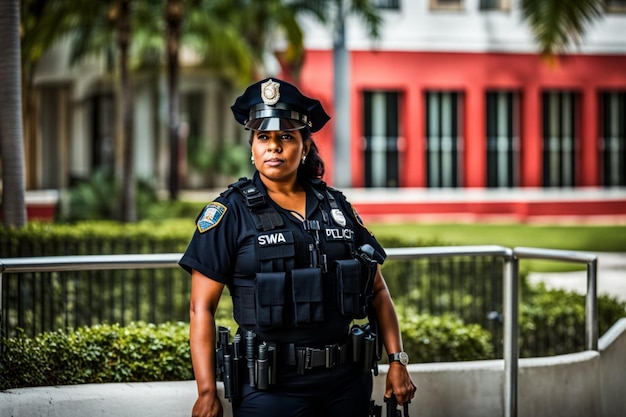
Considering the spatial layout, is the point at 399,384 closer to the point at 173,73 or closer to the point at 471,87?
the point at 173,73

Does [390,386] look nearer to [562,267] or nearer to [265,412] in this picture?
[265,412]

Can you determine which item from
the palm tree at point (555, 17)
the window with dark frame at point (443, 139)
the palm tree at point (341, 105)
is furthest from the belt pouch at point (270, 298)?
the window with dark frame at point (443, 139)

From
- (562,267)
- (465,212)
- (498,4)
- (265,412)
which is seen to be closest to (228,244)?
(265,412)

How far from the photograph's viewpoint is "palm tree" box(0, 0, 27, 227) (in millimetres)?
8078

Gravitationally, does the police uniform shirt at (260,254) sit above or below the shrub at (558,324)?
above

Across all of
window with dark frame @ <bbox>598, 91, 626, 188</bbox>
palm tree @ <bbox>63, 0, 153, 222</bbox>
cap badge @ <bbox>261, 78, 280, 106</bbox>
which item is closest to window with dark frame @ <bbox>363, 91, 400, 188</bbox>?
window with dark frame @ <bbox>598, 91, 626, 188</bbox>

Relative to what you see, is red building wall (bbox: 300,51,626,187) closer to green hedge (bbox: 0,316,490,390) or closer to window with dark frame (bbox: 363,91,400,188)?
window with dark frame (bbox: 363,91,400,188)

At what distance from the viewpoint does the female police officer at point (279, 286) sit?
368 centimetres

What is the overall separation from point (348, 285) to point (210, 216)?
559 mm

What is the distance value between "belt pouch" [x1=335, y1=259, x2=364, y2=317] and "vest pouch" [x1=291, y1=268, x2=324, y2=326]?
91 mm

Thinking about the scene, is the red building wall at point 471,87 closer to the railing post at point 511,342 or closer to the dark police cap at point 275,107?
the railing post at point 511,342

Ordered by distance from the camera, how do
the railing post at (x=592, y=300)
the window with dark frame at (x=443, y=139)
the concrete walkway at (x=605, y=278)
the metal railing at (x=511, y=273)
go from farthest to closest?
the window with dark frame at (x=443, y=139) → the concrete walkway at (x=605, y=278) → the railing post at (x=592, y=300) → the metal railing at (x=511, y=273)

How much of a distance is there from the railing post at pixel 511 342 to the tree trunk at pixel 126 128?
9.01m

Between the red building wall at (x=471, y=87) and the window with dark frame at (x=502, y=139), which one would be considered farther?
the window with dark frame at (x=502, y=139)
